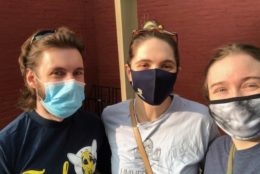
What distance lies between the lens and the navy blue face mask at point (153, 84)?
88.8 inches

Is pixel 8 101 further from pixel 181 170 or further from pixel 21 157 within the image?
pixel 181 170

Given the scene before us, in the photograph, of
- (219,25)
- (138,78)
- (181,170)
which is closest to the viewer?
(181,170)

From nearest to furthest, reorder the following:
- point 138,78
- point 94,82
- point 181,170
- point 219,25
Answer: point 181,170 → point 138,78 → point 219,25 → point 94,82

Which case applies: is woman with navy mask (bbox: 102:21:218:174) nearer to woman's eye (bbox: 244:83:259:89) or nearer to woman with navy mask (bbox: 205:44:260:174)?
woman with navy mask (bbox: 205:44:260:174)

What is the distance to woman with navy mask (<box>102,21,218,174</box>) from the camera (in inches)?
84.8

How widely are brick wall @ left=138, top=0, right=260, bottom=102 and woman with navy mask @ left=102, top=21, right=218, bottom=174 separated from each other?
2812mm

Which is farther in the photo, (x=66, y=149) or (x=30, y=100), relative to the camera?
(x=30, y=100)

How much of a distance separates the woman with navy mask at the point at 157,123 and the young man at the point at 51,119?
26 cm

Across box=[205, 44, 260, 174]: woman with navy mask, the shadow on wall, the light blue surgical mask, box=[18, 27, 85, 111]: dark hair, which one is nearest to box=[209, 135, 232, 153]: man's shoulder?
box=[205, 44, 260, 174]: woman with navy mask

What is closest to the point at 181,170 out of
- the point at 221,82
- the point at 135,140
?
the point at 135,140

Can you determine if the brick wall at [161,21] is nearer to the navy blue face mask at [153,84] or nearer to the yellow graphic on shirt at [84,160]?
the navy blue face mask at [153,84]

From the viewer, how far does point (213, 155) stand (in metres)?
2.04

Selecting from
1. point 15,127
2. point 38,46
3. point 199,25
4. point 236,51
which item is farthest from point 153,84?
point 199,25

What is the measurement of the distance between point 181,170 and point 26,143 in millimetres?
1023
